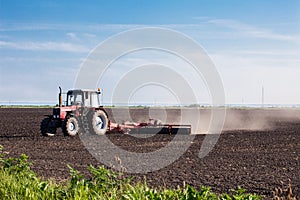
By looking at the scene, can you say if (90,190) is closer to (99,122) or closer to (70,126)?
(70,126)

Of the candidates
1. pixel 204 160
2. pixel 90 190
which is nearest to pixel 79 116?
pixel 204 160

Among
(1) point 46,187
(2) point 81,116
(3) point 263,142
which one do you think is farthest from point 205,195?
(2) point 81,116

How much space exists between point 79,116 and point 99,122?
0.99m

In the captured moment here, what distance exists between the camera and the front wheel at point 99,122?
20.5 meters

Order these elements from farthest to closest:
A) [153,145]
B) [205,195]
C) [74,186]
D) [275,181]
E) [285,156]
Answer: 1. [153,145]
2. [285,156]
3. [275,181]
4. [74,186]
5. [205,195]

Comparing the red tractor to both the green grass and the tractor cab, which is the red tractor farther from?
the green grass

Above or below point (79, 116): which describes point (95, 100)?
above

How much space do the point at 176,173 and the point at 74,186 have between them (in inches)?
197

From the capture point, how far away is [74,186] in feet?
22.5

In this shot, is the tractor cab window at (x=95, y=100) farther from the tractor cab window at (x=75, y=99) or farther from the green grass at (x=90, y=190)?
the green grass at (x=90, y=190)

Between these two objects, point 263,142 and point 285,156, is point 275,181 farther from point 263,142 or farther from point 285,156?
point 263,142

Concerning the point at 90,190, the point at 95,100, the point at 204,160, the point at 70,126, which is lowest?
the point at 204,160

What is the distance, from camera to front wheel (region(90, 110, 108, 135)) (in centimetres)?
2050

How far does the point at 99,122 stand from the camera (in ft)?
68.9
